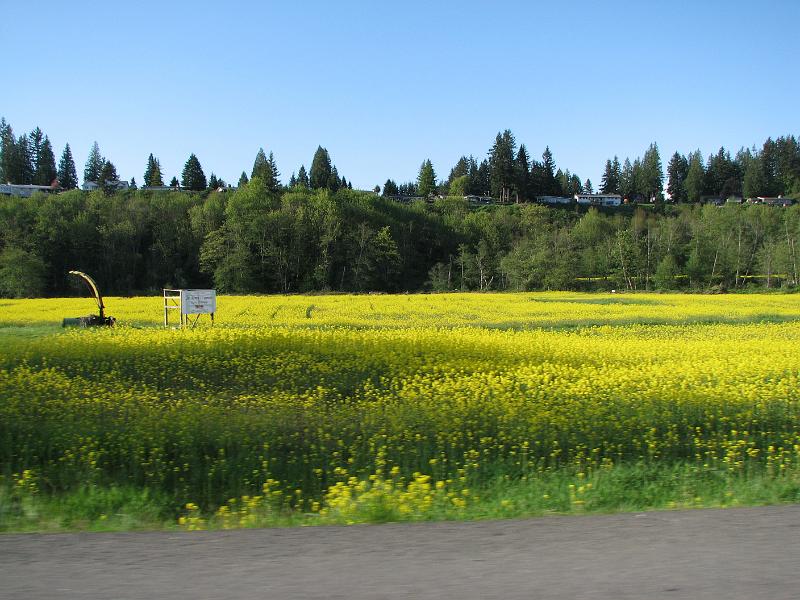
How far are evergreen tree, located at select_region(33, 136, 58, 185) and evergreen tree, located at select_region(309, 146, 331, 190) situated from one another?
2249 inches

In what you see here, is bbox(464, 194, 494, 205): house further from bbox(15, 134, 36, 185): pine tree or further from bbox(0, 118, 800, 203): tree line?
bbox(15, 134, 36, 185): pine tree

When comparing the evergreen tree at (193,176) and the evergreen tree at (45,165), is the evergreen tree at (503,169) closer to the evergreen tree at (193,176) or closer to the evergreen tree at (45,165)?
the evergreen tree at (193,176)

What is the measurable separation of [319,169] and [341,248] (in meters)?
66.0

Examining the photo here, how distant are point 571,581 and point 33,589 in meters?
3.01

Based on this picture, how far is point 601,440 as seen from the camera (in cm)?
838

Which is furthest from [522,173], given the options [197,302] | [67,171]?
[197,302]

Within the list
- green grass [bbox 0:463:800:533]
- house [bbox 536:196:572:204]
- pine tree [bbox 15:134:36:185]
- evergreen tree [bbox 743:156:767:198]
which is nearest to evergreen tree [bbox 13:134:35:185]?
pine tree [bbox 15:134:36:185]

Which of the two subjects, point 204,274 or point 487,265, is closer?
point 204,274

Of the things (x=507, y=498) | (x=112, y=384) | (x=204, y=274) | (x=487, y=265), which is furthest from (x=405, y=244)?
(x=507, y=498)

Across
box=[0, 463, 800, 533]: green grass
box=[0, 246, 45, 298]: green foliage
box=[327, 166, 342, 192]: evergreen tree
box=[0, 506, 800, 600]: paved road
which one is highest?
box=[327, 166, 342, 192]: evergreen tree

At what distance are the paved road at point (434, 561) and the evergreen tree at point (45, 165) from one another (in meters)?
153

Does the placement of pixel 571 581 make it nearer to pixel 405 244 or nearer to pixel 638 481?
pixel 638 481

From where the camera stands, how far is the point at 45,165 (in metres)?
137

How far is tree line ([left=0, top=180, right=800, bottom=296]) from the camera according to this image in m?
56.5
